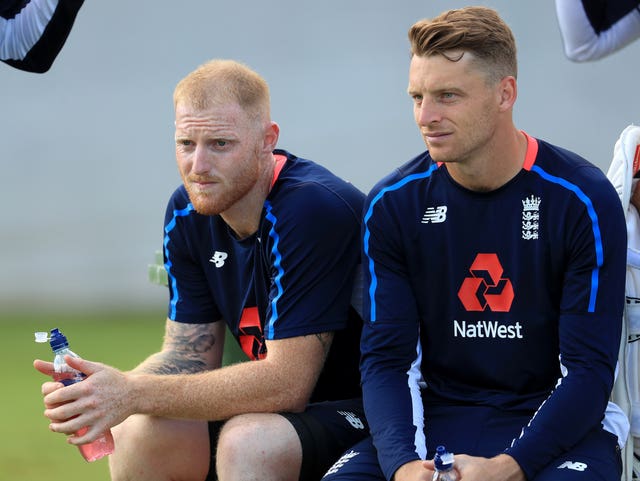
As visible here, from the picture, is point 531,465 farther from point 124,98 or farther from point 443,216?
point 124,98

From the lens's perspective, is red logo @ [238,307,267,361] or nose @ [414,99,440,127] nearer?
nose @ [414,99,440,127]

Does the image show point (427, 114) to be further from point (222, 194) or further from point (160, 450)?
point (160, 450)

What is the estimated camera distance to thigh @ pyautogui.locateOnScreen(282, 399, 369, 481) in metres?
2.39

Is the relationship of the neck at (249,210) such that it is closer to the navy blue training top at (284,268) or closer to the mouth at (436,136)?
the navy blue training top at (284,268)

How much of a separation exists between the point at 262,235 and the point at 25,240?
4.48 metres

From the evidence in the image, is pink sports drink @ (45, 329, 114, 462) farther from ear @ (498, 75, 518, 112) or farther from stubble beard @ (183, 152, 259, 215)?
ear @ (498, 75, 518, 112)

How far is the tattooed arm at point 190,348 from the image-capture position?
280 centimetres

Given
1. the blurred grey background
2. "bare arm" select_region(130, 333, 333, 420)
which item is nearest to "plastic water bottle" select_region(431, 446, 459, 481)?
"bare arm" select_region(130, 333, 333, 420)

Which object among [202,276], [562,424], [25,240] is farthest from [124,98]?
[562,424]

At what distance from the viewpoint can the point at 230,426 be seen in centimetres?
236

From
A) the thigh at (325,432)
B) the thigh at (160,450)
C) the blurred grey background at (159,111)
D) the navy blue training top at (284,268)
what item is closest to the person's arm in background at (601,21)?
the navy blue training top at (284,268)

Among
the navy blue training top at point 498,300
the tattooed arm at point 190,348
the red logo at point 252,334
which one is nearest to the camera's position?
the navy blue training top at point 498,300

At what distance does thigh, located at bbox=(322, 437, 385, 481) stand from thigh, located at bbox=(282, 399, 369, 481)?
0.24 ft

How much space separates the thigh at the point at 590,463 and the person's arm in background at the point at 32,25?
4.58 feet
